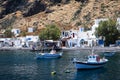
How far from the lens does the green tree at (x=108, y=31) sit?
15912cm

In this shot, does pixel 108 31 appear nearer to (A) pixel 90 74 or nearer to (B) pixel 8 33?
(B) pixel 8 33

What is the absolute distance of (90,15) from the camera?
195000 mm

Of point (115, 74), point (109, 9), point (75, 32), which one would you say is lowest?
point (115, 74)

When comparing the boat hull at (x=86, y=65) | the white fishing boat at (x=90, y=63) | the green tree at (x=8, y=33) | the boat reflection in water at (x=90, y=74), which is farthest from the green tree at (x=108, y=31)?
the boat reflection in water at (x=90, y=74)

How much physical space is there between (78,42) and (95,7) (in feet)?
115

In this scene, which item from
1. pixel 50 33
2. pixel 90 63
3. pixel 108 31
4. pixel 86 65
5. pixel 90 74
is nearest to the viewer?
pixel 90 74

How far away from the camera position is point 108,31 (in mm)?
159875

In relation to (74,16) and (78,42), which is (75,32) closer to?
(78,42)

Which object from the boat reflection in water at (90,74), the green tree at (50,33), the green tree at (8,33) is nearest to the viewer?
the boat reflection in water at (90,74)

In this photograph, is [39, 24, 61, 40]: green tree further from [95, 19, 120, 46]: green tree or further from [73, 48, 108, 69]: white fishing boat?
[73, 48, 108, 69]: white fishing boat

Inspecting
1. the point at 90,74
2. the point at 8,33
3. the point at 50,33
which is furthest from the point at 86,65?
the point at 8,33

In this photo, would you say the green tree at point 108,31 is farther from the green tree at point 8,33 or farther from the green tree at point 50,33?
the green tree at point 8,33

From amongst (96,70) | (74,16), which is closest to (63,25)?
(74,16)

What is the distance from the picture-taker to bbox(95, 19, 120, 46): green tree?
15912cm
